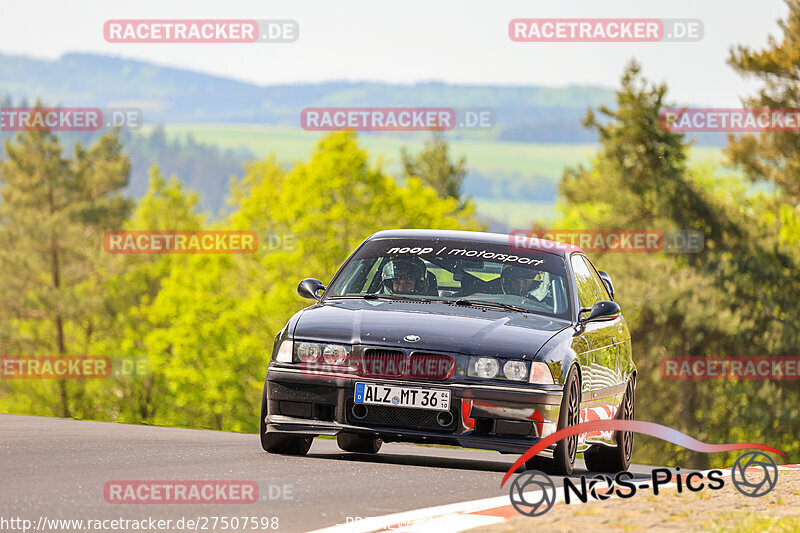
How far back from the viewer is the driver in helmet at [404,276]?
10391 millimetres

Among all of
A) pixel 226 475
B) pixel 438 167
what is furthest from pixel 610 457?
pixel 438 167

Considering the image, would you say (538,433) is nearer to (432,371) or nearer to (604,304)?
(432,371)

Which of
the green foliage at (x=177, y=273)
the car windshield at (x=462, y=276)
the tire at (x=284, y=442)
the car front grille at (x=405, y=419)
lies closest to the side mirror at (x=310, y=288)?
the car windshield at (x=462, y=276)

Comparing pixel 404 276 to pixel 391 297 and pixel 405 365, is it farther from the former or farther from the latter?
pixel 405 365

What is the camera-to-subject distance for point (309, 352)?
927 centimetres

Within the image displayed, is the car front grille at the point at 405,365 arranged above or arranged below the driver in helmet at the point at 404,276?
below

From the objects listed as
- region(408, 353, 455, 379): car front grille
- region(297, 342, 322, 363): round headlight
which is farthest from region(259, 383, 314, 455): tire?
region(408, 353, 455, 379): car front grille

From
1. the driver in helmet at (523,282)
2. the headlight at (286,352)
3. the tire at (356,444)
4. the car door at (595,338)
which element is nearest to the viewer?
the headlight at (286,352)

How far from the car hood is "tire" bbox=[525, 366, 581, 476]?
382 millimetres

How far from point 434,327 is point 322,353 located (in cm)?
80

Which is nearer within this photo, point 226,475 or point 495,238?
point 226,475

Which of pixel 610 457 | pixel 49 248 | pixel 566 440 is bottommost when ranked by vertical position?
pixel 610 457

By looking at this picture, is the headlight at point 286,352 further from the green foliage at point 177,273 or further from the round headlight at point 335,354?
the green foliage at point 177,273

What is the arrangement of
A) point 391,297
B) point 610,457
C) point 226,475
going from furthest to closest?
1. point 610,457
2. point 391,297
3. point 226,475
